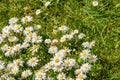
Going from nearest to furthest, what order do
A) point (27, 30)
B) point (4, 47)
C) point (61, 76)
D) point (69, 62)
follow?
point (61, 76)
point (69, 62)
point (4, 47)
point (27, 30)

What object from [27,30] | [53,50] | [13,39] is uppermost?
[27,30]

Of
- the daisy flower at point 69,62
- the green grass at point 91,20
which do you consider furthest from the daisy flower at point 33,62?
the green grass at point 91,20

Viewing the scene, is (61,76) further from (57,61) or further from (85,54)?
(85,54)

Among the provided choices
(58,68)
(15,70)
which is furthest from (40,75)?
(15,70)

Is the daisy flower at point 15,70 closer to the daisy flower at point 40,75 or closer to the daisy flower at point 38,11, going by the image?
the daisy flower at point 40,75

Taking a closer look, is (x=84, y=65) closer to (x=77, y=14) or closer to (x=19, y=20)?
(x=77, y=14)

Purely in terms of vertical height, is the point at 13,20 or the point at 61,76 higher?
the point at 13,20

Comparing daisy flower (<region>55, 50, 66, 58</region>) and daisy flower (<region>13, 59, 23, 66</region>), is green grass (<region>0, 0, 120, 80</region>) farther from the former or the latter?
daisy flower (<region>13, 59, 23, 66</region>)
